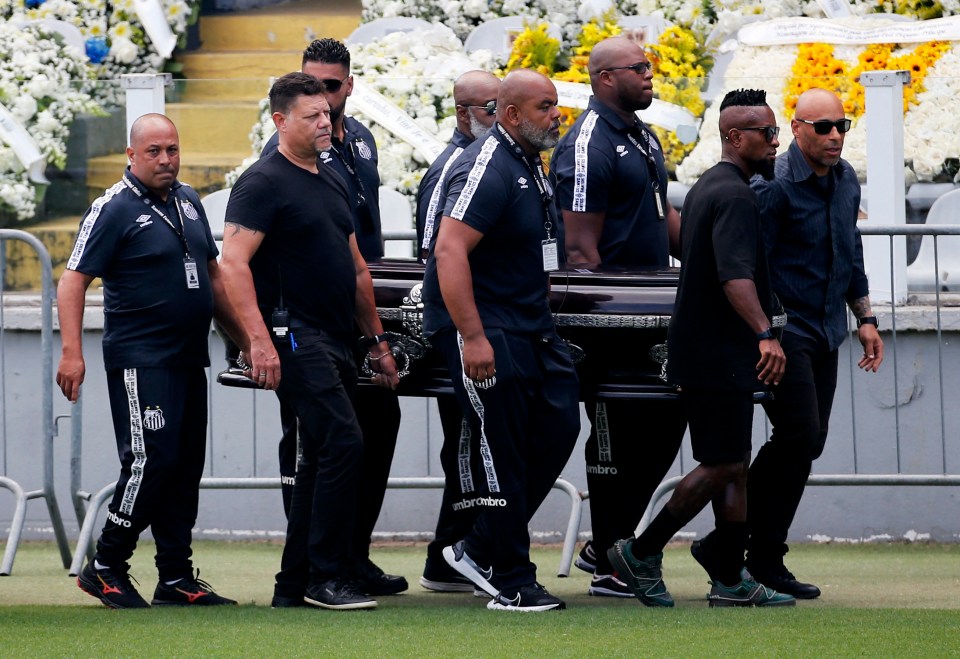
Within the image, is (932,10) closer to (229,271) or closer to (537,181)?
(537,181)

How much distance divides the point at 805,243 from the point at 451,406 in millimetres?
1501

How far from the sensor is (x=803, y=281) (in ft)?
21.4

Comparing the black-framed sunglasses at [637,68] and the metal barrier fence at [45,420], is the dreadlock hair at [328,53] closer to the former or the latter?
the black-framed sunglasses at [637,68]

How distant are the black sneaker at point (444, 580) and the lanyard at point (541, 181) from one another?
1.56 m

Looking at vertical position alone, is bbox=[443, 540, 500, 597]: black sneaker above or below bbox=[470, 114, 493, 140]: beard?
below


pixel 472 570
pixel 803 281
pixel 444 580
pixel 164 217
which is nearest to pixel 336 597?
pixel 472 570

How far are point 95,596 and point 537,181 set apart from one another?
224cm

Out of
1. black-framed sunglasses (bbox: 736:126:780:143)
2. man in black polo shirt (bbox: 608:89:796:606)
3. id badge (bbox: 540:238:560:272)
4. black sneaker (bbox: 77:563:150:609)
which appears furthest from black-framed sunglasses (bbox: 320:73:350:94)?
A: black sneaker (bbox: 77:563:150:609)

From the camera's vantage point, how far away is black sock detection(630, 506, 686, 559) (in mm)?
6262

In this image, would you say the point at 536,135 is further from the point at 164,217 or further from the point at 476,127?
the point at 164,217

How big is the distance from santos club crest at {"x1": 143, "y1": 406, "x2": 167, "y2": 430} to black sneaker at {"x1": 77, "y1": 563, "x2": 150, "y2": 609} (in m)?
0.56

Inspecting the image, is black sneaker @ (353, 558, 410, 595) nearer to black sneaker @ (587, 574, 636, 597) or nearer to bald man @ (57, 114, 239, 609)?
bald man @ (57, 114, 239, 609)

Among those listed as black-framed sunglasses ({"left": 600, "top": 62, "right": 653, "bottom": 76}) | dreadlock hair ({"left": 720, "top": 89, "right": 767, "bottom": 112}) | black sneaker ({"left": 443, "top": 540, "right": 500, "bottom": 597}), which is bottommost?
black sneaker ({"left": 443, "top": 540, "right": 500, "bottom": 597})

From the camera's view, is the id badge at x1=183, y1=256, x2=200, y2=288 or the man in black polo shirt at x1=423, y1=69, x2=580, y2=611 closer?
the man in black polo shirt at x1=423, y1=69, x2=580, y2=611
